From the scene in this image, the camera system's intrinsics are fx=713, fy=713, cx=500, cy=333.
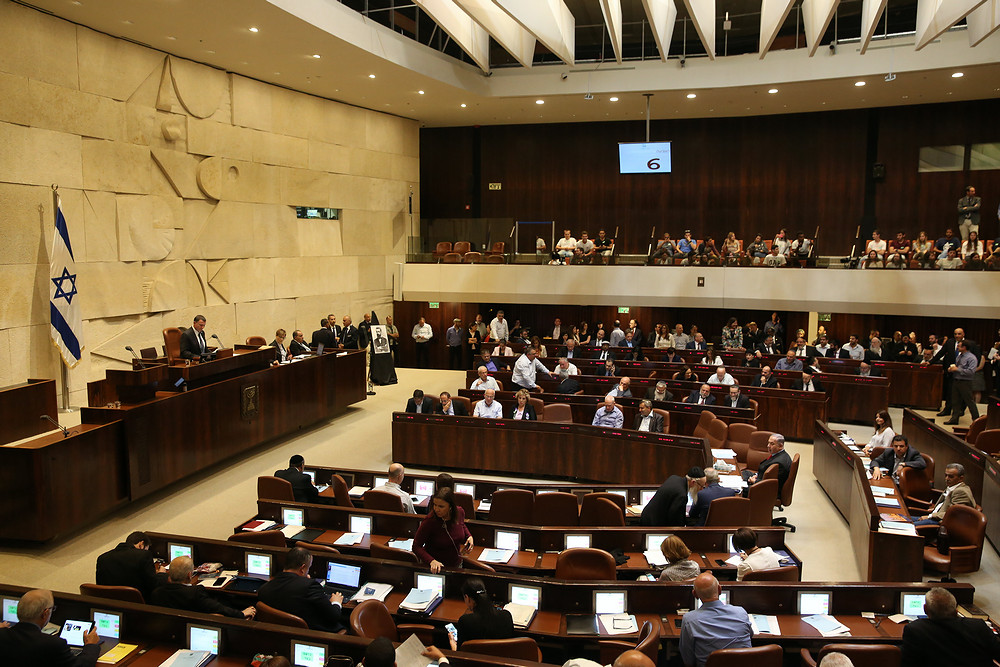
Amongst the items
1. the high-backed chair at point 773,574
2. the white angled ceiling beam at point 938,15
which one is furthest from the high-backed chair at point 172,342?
the white angled ceiling beam at point 938,15

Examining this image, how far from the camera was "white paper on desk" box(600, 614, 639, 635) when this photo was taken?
467 centimetres

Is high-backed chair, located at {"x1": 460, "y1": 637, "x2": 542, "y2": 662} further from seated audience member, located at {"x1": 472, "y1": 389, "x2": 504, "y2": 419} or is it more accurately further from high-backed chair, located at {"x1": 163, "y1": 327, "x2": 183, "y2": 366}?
high-backed chair, located at {"x1": 163, "y1": 327, "x2": 183, "y2": 366}

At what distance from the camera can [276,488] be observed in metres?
7.02

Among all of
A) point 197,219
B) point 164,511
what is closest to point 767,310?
point 197,219

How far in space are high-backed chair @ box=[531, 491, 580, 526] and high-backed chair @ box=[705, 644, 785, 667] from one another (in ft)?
9.07

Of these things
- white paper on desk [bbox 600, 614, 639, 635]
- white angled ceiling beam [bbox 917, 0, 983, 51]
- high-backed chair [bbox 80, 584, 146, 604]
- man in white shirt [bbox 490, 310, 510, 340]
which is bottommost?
white paper on desk [bbox 600, 614, 639, 635]

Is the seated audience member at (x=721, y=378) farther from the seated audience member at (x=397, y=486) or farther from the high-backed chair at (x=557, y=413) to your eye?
the seated audience member at (x=397, y=486)

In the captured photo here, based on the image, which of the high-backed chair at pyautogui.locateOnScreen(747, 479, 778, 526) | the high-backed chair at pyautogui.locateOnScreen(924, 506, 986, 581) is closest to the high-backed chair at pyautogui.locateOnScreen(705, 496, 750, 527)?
the high-backed chair at pyautogui.locateOnScreen(747, 479, 778, 526)

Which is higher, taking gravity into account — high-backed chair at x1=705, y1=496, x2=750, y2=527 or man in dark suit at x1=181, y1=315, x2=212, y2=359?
man in dark suit at x1=181, y1=315, x2=212, y2=359

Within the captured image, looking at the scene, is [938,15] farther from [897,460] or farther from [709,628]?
[709,628]

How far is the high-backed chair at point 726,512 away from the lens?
6.66 metres

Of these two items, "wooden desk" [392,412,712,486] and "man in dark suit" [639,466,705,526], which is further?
"wooden desk" [392,412,712,486]

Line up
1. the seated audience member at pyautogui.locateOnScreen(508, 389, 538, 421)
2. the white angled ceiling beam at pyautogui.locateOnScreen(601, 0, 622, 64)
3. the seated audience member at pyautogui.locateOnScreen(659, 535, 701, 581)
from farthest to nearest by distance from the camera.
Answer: the white angled ceiling beam at pyautogui.locateOnScreen(601, 0, 622, 64), the seated audience member at pyautogui.locateOnScreen(508, 389, 538, 421), the seated audience member at pyautogui.locateOnScreen(659, 535, 701, 581)

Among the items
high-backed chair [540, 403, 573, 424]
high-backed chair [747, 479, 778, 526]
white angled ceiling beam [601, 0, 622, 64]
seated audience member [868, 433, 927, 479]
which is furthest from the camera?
white angled ceiling beam [601, 0, 622, 64]
